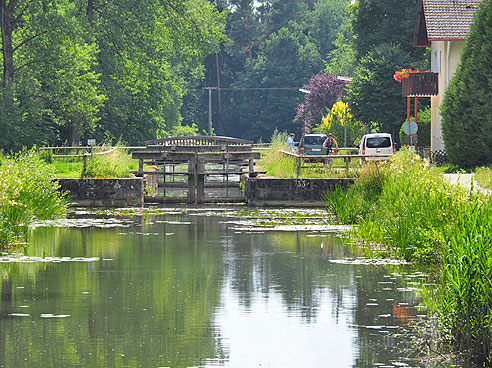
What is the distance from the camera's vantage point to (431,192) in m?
19.2

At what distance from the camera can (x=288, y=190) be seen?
116 feet

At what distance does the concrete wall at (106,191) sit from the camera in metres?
34.8

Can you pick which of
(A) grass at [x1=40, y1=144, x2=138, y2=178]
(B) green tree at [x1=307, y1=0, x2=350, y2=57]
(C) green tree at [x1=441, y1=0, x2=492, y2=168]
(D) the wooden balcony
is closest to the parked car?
(D) the wooden balcony

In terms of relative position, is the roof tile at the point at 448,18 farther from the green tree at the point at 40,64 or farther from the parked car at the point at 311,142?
the green tree at the point at 40,64

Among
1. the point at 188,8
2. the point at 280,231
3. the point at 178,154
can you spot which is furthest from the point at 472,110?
the point at 188,8

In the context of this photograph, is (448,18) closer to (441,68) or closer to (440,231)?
(441,68)

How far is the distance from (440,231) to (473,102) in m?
24.7

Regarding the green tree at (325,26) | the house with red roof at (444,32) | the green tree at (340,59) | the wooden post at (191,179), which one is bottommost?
the wooden post at (191,179)

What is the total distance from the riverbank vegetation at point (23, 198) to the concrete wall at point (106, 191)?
2.42 meters

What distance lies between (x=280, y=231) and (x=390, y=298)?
10410 millimetres

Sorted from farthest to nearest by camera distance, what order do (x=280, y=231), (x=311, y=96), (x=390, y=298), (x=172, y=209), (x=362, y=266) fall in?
(x=311, y=96)
(x=172, y=209)
(x=280, y=231)
(x=362, y=266)
(x=390, y=298)

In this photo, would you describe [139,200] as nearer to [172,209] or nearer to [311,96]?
[172,209]

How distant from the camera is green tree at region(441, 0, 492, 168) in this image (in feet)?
129

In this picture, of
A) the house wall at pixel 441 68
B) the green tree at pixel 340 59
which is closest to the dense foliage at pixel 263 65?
the green tree at pixel 340 59
